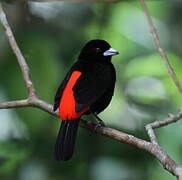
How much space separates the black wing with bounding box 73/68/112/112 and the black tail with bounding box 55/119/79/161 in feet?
0.38

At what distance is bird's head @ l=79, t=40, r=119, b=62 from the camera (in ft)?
15.7

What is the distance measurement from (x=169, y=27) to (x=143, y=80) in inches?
26.3

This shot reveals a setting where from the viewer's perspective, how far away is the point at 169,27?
5.56m

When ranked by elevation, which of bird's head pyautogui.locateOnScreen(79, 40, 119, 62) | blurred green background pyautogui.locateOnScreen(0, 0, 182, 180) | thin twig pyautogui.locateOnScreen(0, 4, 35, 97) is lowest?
blurred green background pyautogui.locateOnScreen(0, 0, 182, 180)

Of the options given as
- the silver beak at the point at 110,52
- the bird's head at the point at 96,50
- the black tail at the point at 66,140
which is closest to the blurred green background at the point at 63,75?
the bird's head at the point at 96,50

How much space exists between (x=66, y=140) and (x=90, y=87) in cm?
49

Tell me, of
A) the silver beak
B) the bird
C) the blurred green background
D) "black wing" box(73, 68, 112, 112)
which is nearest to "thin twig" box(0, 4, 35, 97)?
the bird

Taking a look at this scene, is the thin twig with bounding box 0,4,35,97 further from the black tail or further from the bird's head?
the bird's head

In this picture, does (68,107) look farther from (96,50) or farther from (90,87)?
(96,50)

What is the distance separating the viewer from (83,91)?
421 centimetres

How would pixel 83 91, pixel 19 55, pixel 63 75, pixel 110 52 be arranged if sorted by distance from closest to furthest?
pixel 19 55
pixel 83 91
pixel 110 52
pixel 63 75

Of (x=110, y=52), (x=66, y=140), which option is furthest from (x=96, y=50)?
(x=66, y=140)

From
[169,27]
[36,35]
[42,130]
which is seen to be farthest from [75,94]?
[169,27]

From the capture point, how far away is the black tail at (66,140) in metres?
3.86
